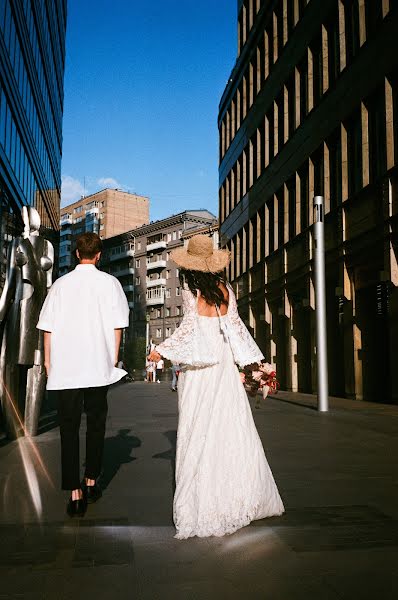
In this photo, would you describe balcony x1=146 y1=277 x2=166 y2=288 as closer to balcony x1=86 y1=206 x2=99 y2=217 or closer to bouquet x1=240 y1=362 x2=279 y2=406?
balcony x1=86 y1=206 x2=99 y2=217

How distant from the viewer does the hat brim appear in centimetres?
446

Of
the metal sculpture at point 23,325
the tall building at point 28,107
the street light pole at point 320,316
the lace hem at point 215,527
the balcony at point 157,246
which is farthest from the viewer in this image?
the balcony at point 157,246

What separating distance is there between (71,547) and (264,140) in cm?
2846

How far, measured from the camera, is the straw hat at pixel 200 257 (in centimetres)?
446

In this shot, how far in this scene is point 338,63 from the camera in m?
20.4

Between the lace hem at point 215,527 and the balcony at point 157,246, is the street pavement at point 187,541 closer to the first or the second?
the lace hem at point 215,527

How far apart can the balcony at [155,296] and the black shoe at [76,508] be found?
264ft

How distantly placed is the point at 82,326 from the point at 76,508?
1.25 metres

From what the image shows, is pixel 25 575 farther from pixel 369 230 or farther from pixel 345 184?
pixel 345 184

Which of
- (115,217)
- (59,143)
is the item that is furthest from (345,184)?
(115,217)

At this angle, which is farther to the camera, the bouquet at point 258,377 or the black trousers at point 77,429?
the bouquet at point 258,377

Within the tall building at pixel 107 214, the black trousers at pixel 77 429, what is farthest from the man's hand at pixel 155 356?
the tall building at pixel 107 214

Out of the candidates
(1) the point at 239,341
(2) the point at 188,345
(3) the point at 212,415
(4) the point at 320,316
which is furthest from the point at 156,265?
(3) the point at 212,415

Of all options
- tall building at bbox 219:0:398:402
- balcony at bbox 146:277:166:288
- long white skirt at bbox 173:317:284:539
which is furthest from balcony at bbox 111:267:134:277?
long white skirt at bbox 173:317:284:539
